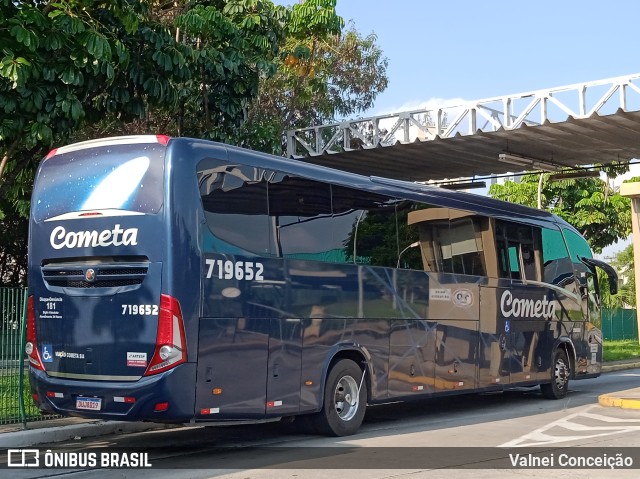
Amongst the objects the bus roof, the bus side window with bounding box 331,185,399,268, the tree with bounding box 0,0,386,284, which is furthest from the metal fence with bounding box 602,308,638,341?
the bus side window with bounding box 331,185,399,268

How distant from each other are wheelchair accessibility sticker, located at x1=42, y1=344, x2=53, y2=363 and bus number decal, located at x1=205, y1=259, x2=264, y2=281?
219 centimetres

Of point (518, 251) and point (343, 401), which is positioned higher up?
point (518, 251)

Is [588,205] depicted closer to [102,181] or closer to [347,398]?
[347,398]

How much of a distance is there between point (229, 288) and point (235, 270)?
242mm

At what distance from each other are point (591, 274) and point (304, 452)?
11.0m

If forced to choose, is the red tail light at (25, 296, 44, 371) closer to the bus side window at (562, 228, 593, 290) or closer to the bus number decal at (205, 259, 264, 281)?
the bus number decal at (205, 259, 264, 281)

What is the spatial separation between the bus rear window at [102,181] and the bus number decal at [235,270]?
929 millimetres

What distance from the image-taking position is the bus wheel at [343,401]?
12008mm

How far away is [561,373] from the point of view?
18.1m

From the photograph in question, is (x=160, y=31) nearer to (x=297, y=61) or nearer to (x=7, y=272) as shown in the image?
(x=297, y=61)

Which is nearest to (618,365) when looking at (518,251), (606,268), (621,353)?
(621,353)

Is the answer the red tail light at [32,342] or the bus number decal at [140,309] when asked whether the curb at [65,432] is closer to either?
the red tail light at [32,342]

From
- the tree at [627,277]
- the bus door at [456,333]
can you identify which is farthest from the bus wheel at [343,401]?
the tree at [627,277]

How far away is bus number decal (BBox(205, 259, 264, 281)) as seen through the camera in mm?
10130
